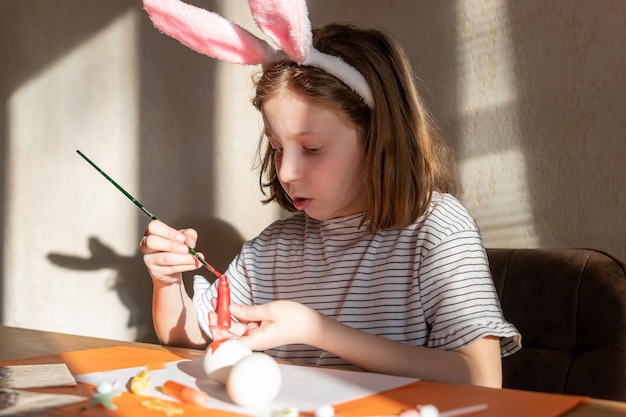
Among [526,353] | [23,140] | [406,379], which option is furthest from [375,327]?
[23,140]

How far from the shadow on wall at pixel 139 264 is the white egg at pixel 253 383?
4.34 ft

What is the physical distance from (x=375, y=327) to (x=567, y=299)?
1.12 ft

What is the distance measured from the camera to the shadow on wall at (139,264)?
6.99ft

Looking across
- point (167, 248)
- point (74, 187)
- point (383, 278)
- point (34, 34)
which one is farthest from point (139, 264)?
point (383, 278)

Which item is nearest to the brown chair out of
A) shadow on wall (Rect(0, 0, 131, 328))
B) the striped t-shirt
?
the striped t-shirt

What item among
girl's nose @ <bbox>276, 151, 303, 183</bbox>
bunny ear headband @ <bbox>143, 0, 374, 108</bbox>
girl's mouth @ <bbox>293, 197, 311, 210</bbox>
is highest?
bunny ear headband @ <bbox>143, 0, 374, 108</bbox>

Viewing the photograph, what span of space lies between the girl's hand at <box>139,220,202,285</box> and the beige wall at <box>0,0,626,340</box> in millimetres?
665

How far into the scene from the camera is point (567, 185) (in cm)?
158

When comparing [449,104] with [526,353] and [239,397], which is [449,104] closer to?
[526,353]

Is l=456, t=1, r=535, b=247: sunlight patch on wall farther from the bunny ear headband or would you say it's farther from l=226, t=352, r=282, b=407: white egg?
l=226, t=352, r=282, b=407: white egg

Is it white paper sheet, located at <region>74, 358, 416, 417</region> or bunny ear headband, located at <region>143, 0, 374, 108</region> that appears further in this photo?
bunny ear headband, located at <region>143, 0, 374, 108</region>

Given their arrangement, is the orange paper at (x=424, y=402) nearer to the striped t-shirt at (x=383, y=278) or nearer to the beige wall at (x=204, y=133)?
the striped t-shirt at (x=383, y=278)

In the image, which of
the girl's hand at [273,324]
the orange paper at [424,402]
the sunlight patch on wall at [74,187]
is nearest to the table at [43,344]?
the girl's hand at [273,324]

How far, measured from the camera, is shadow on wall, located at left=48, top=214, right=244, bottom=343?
213 cm
